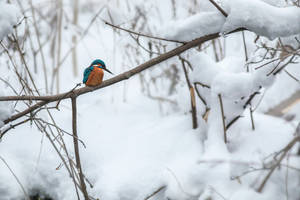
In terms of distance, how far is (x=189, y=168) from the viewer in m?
1.15

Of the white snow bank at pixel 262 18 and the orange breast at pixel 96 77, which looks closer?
the white snow bank at pixel 262 18

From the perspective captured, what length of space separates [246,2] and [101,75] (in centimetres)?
62

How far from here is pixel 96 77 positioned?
1.06 m

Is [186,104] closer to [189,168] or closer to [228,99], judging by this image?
[228,99]

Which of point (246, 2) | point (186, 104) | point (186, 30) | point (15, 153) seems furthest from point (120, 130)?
point (246, 2)

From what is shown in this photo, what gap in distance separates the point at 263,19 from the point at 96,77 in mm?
664

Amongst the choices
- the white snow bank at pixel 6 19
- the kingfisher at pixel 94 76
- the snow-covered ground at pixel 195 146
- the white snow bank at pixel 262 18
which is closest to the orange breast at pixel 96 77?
the kingfisher at pixel 94 76

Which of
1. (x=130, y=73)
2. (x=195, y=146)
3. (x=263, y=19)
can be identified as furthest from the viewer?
(x=195, y=146)

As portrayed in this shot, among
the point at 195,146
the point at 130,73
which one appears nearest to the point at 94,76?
the point at 130,73

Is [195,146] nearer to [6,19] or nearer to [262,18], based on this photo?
[262,18]

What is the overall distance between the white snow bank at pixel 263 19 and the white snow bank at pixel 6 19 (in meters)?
0.83

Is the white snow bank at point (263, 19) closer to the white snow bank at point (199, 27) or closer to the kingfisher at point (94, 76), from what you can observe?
the white snow bank at point (199, 27)

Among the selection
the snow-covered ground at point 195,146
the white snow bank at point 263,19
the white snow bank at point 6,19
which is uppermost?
the white snow bank at point 6,19

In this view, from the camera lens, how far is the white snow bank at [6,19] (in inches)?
39.8
